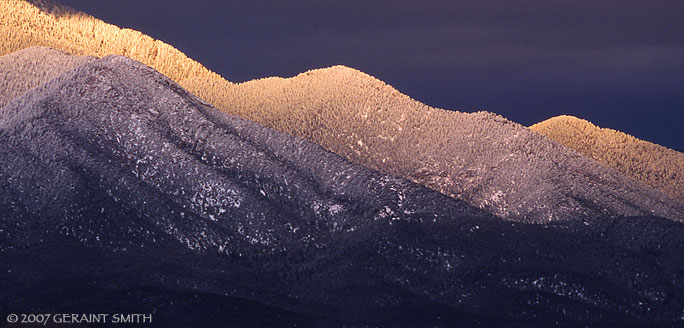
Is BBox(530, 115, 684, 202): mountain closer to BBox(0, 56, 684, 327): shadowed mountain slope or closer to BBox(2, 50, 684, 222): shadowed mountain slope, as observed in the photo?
BBox(2, 50, 684, 222): shadowed mountain slope

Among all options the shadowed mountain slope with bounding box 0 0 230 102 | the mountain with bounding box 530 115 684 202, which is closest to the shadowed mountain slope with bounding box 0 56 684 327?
the shadowed mountain slope with bounding box 0 0 230 102

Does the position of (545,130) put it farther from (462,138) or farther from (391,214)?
(391,214)

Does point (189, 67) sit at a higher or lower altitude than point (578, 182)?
higher

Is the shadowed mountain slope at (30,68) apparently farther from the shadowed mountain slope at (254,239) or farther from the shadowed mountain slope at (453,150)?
the shadowed mountain slope at (453,150)

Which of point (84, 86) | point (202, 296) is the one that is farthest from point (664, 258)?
point (84, 86)

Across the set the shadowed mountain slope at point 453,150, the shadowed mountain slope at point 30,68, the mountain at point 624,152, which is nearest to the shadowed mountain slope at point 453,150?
the shadowed mountain slope at point 453,150

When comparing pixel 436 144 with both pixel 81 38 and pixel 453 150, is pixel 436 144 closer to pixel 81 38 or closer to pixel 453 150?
pixel 453 150

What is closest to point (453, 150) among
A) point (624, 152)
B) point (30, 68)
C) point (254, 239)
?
point (254, 239)
